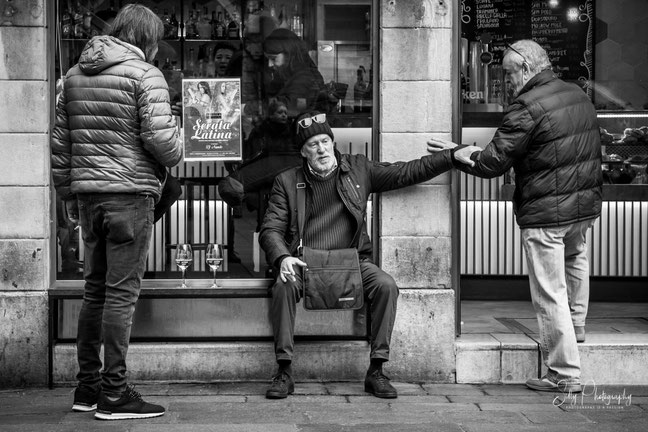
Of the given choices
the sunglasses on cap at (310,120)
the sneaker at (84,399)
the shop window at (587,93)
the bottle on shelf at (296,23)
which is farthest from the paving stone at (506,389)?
the bottle on shelf at (296,23)

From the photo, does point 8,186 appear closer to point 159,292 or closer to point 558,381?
point 159,292

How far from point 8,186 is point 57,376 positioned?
119cm

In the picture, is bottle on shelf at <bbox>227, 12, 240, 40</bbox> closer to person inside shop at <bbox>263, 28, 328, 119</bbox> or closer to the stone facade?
person inside shop at <bbox>263, 28, 328, 119</bbox>

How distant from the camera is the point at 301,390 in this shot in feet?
20.3

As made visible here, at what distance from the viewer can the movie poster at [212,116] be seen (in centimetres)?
666

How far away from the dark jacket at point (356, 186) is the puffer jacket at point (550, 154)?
0.38 m

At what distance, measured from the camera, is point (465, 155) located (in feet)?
20.4

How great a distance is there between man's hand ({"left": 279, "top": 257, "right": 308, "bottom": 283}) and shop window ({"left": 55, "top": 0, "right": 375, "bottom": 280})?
623mm

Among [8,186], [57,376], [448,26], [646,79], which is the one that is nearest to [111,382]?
[57,376]

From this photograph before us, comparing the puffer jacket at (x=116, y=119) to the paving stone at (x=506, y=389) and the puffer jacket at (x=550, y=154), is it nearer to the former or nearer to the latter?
the puffer jacket at (x=550, y=154)

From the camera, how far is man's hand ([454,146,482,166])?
620 cm
